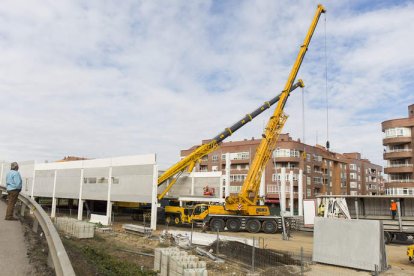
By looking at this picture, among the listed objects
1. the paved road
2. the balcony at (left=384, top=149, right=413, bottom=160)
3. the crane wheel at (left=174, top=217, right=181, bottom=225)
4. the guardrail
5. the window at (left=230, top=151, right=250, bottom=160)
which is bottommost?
the crane wheel at (left=174, top=217, right=181, bottom=225)

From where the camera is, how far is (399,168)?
50.8m

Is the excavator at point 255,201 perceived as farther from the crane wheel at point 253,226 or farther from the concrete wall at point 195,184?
the concrete wall at point 195,184

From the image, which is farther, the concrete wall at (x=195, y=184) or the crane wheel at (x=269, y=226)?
the concrete wall at (x=195, y=184)

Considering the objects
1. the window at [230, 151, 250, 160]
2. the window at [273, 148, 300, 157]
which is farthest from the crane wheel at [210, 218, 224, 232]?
the window at [230, 151, 250, 160]

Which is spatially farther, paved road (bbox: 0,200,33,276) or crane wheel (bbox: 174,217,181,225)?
crane wheel (bbox: 174,217,181,225)

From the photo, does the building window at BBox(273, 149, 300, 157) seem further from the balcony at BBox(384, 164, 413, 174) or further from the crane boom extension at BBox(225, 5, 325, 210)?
the crane boom extension at BBox(225, 5, 325, 210)

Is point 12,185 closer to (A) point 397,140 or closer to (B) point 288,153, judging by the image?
(A) point 397,140

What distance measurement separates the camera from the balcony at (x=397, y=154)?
50875 mm

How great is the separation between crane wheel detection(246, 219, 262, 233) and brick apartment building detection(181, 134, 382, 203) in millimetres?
24201

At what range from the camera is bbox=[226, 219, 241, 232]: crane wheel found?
1126 inches

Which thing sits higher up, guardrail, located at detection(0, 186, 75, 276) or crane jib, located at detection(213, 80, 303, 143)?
crane jib, located at detection(213, 80, 303, 143)

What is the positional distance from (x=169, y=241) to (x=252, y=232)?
32.6ft

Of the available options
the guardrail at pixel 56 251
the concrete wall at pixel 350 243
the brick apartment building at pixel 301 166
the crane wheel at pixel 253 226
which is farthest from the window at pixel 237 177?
the guardrail at pixel 56 251

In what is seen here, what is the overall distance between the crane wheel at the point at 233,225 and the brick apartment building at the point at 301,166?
24.3 meters
